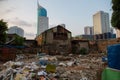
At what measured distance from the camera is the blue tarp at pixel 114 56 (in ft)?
18.0

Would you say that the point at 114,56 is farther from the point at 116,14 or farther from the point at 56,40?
the point at 56,40

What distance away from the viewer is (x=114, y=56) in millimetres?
5707

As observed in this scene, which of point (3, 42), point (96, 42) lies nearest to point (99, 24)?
point (96, 42)

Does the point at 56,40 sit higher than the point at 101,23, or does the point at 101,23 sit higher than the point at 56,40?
the point at 101,23

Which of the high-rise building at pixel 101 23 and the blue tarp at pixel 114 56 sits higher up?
the high-rise building at pixel 101 23

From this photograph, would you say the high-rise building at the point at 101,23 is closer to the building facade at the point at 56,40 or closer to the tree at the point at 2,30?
the building facade at the point at 56,40

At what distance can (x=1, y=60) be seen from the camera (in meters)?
18.6

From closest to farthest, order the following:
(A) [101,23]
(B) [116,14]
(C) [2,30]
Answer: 1. (B) [116,14]
2. (C) [2,30]
3. (A) [101,23]

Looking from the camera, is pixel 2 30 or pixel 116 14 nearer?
pixel 116 14

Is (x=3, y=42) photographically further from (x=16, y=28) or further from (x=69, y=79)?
(x=16, y=28)

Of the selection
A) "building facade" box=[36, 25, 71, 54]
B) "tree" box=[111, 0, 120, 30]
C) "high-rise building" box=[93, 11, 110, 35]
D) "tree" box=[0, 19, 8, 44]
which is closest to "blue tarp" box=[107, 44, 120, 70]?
"tree" box=[111, 0, 120, 30]

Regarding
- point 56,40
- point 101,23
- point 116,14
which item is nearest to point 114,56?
point 116,14

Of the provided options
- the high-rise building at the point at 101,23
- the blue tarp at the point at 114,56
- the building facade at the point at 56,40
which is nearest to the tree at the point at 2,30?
the building facade at the point at 56,40

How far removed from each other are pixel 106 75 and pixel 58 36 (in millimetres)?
28769
